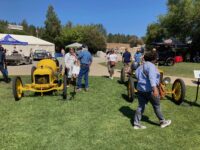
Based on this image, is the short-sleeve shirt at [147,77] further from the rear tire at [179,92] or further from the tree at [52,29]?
the tree at [52,29]

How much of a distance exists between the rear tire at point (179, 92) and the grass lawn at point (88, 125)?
21 centimetres

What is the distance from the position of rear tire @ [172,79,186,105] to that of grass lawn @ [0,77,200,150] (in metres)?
0.21

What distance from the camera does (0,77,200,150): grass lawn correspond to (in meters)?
6.42

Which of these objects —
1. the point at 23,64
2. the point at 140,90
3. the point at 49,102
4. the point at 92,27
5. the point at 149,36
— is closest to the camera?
the point at 140,90

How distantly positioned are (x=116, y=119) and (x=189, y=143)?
2249 millimetres

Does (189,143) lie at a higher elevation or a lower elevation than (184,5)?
lower

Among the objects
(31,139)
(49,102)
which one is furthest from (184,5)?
(31,139)

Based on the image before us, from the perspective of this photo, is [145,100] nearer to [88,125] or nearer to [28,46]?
[88,125]

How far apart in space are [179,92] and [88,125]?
422 centimetres

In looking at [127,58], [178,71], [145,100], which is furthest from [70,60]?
[178,71]

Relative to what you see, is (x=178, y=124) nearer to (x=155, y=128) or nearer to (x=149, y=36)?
(x=155, y=128)

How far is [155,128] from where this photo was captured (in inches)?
297

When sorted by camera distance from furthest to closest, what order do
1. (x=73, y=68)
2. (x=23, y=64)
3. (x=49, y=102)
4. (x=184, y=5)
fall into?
(x=184, y=5), (x=23, y=64), (x=73, y=68), (x=49, y=102)

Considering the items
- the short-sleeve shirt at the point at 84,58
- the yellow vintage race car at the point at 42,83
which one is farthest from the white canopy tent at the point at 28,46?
the yellow vintage race car at the point at 42,83
